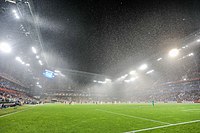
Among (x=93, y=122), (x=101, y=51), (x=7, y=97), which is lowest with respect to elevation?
(x=93, y=122)

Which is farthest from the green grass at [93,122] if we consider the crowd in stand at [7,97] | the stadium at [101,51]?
the crowd in stand at [7,97]

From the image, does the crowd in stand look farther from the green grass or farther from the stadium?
the green grass

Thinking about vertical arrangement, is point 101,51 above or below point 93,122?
above

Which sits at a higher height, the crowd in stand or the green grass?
the crowd in stand

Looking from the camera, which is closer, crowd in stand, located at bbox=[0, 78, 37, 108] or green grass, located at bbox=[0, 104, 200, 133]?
green grass, located at bbox=[0, 104, 200, 133]

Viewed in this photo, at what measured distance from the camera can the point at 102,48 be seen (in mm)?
37312

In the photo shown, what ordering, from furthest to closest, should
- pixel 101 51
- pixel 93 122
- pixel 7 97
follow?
pixel 101 51 < pixel 7 97 < pixel 93 122

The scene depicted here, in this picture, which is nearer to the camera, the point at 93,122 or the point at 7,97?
the point at 93,122

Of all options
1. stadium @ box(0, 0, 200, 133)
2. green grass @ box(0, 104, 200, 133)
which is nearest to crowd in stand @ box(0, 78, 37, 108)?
stadium @ box(0, 0, 200, 133)

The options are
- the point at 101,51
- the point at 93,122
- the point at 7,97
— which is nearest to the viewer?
the point at 93,122

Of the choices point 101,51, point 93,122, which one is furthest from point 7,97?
point 93,122

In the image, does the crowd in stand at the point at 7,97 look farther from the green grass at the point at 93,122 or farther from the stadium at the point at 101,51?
the green grass at the point at 93,122

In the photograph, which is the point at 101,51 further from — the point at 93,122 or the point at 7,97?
the point at 93,122

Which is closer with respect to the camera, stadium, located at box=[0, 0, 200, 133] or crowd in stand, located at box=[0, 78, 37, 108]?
stadium, located at box=[0, 0, 200, 133]
